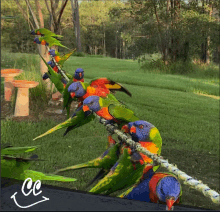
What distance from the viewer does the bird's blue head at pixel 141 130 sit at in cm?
54

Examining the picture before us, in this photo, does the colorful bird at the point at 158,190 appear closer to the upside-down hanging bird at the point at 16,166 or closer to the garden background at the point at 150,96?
the upside-down hanging bird at the point at 16,166

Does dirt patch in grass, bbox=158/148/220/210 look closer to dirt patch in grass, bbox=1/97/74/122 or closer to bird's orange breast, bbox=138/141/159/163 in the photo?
dirt patch in grass, bbox=1/97/74/122

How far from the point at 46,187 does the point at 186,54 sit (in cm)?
1530

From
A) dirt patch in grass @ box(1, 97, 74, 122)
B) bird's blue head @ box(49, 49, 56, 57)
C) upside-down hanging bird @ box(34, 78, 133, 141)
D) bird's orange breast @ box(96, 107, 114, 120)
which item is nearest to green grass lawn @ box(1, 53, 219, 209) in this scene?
dirt patch in grass @ box(1, 97, 74, 122)

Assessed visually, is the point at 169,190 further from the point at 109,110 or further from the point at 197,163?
the point at 197,163

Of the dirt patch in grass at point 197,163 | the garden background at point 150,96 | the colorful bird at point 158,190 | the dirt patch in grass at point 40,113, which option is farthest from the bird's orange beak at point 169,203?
the dirt patch in grass at point 40,113

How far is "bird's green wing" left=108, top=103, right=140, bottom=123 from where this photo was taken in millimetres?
622

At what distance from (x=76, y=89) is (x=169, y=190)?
1.23ft

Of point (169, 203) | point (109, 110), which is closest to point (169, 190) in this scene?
point (169, 203)

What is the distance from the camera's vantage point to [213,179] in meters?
4.12

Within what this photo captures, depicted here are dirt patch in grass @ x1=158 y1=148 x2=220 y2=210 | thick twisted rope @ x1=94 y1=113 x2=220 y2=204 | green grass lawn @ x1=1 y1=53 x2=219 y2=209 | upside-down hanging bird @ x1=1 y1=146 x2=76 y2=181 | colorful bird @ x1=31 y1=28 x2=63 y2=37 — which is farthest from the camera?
dirt patch in grass @ x1=158 y1=148 x2=220 y2=210

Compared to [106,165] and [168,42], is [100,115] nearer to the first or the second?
[106,165]

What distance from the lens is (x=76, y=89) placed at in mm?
743

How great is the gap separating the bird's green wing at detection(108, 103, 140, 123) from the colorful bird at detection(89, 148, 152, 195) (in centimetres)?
10
